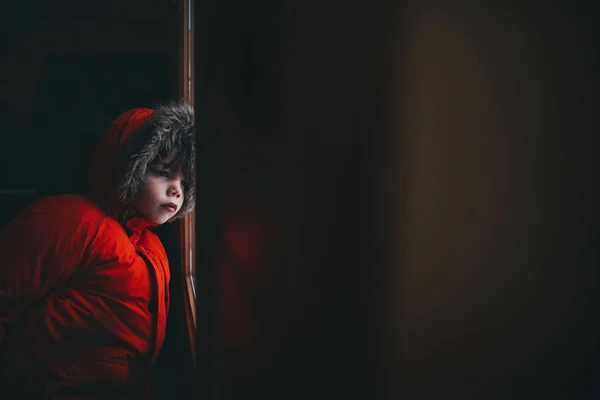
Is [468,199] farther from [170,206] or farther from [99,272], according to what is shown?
[170,206]

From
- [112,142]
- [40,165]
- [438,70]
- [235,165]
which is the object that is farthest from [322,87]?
[40,165]

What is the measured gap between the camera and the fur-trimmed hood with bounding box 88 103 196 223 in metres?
1.61

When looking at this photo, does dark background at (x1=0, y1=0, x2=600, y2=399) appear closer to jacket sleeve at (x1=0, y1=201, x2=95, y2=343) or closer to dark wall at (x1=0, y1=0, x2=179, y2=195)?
jacket sleeve at (x1=0, y1=201, x2=95, y2=343)

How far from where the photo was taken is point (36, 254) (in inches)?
54.2

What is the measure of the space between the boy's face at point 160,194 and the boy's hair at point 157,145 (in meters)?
0.02

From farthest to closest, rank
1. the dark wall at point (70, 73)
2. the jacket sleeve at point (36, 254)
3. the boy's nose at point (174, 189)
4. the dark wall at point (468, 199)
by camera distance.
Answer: the dark wall at point (70, 73)
the boy's nose at point (174, 189)
the jacket sleeve at point (36, 254)
the dark wall at point (468, 199)

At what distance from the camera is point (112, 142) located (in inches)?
64.1

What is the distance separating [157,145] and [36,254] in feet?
1.58

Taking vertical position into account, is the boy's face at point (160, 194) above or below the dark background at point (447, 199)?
below

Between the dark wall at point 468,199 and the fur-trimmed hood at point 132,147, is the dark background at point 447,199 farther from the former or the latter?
the fur-trimmed hood at point 132,147

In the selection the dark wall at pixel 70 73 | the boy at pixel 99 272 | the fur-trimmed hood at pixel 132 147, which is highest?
the dark wall at pixel 70 73

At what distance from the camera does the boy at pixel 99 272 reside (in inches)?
55.1

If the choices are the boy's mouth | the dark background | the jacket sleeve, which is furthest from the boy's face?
the dark background

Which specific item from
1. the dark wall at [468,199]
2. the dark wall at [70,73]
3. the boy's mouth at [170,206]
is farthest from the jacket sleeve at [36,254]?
the dark wall at [468,199]
